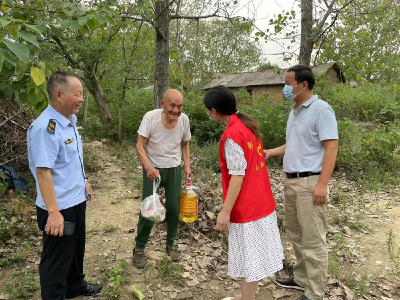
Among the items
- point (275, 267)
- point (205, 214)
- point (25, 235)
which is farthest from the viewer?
point (205, 214)

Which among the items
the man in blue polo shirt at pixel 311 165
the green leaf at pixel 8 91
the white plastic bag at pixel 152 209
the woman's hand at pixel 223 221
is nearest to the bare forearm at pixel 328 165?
the man in blue polo shirt at pixel 311 165

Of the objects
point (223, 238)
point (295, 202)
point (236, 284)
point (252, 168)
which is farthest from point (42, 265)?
point (223, 238)

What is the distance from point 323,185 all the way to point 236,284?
1.63 metres

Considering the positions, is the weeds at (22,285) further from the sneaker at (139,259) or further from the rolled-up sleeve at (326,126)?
the rolled-up sleeve at (326,126)

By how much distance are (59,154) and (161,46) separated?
374 cm

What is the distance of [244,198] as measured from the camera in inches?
97.0

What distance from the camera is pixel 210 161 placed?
7.83 meters

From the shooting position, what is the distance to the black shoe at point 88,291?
2.95 metres

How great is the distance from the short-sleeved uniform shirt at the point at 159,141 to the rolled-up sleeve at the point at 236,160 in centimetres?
117

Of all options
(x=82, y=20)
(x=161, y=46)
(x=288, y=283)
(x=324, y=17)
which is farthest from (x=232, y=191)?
(x=324, y=17)

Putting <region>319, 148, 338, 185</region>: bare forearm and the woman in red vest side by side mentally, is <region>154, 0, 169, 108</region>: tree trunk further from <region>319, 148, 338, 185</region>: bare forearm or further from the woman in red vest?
<region>319, 148, 338, 185</region>: bare forearm

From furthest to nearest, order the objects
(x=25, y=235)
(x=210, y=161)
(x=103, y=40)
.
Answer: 1. (x=103, y=40)
2. (x=210, y=161)
3. (x=25, y=235)

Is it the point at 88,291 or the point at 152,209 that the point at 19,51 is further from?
the point at 88,291

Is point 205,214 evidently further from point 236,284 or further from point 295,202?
point 295,202
